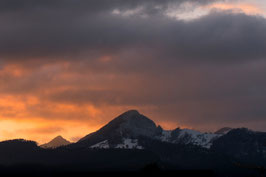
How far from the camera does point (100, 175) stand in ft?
583

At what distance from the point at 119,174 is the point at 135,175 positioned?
11825mm

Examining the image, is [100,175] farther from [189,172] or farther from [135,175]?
[189,172]

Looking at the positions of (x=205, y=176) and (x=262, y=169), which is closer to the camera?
(x=262, y=169)

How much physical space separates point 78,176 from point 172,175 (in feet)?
102

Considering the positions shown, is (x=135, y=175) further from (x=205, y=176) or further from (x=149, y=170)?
(x=205, y=176)

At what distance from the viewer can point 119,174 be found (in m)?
178

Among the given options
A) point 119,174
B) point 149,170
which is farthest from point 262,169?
point 119,174

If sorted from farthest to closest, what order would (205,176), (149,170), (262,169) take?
(205,176), (149,170), (262,169)

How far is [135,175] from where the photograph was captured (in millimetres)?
167250

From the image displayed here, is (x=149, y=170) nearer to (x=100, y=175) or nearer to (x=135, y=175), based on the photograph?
(x=135, y=175)

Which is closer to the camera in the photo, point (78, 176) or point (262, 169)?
point (262, 169)

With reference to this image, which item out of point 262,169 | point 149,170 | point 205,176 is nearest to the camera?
point 262,169

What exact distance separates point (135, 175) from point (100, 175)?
15.2 m

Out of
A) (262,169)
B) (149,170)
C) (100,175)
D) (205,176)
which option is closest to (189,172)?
(205,176)
